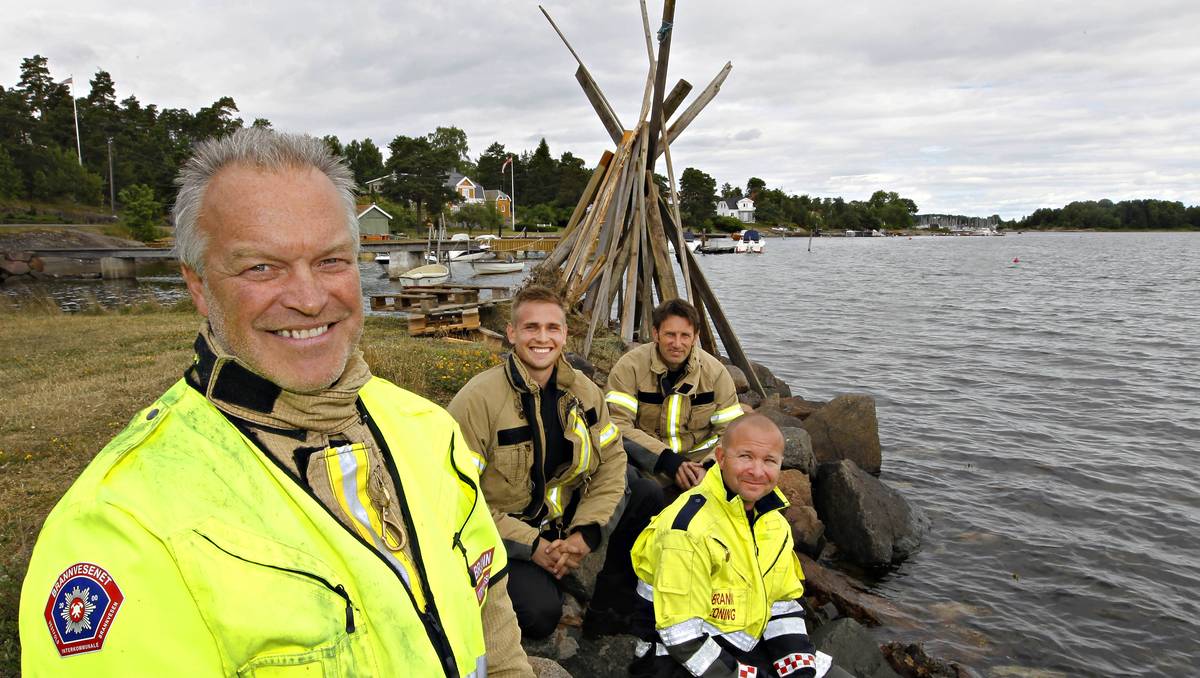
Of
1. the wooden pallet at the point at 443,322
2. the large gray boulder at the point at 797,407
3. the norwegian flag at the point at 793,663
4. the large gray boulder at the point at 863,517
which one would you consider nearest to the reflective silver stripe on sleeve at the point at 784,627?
the norwegian flag at the point at 793,663

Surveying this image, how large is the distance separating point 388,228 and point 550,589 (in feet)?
199

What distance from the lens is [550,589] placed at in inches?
152

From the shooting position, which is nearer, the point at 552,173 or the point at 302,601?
the point at 302,601

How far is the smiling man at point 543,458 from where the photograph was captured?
3879 millimetres

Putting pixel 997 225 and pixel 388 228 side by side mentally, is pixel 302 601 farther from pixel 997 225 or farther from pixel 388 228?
pixel 997 225

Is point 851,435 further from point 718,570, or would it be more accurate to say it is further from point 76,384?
point 76,384

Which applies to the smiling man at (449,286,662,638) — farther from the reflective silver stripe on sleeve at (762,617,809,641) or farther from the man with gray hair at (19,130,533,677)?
the man with gray hair at (19,130,533,677)

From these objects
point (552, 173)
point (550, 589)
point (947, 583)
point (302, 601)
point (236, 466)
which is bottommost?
point (947, 583)

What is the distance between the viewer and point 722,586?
348cm

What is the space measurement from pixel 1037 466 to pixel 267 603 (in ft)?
32.5

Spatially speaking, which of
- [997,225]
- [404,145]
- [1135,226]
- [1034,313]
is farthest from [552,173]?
[997,225]

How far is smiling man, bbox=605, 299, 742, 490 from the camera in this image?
17.3 ft

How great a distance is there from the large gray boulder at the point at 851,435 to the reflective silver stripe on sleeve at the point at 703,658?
17.8 feet

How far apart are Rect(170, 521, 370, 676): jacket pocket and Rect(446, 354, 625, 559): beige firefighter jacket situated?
2.49 metres
